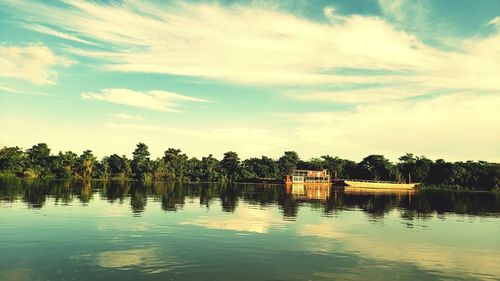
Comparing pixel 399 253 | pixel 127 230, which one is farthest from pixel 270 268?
pixel 127 230

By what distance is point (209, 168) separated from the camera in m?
173

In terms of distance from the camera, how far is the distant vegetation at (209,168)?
5212 inches

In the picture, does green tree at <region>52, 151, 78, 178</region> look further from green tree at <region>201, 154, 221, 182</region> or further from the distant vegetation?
green tree at <region>201, 154, 221, 182</region>

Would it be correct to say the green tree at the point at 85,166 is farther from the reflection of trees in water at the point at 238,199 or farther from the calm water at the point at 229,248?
the calm water at the point at 229,248

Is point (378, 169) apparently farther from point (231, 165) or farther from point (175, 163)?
point (175, 163)

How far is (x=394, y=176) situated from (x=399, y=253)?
15772 centimetres

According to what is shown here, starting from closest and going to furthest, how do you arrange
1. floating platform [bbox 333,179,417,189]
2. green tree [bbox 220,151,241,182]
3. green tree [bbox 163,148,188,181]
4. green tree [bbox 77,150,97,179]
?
green tree [bbox 77,150,97,179], floating platform [bbox 333,179,417,189], green tree [bbox 163,148,188,181], green tree [bbox 220,151,241,182]

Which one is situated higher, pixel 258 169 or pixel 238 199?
pixel 258 169

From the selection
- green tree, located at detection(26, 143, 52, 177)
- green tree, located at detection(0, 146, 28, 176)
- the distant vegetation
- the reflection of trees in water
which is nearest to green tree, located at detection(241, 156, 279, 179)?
the distant vegetation

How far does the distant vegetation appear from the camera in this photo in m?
132

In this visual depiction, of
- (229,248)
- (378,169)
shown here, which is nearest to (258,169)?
(378,169)

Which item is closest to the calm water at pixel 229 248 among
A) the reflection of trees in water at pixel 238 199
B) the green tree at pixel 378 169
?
the reflection of trees in water at pixel 238 199

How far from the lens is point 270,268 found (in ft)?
61.3

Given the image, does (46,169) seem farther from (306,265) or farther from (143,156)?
(306,265)
